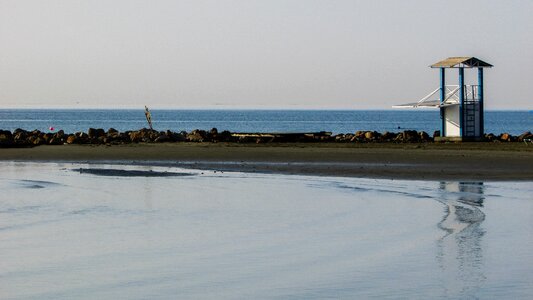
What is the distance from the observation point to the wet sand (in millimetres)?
32250

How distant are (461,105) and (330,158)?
12.1 metres

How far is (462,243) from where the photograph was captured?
52.1 ft

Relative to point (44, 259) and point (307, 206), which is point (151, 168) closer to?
point (307, 206)

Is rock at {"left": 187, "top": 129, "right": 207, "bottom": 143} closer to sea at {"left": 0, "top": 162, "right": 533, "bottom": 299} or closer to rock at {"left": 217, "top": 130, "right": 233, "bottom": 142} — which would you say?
rock at {"left": 217, "top": 130, "right": 233, "bottom": 142}

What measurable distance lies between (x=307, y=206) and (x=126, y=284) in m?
9.89

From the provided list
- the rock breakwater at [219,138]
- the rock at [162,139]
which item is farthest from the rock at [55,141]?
the rock at [162,139]

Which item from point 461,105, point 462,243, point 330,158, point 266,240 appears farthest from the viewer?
point 461,105

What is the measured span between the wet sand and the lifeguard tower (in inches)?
108

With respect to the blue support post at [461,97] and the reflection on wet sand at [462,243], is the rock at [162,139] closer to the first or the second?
the blue support post at [461,97]

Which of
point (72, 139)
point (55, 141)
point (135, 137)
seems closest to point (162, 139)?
point (135, 137)

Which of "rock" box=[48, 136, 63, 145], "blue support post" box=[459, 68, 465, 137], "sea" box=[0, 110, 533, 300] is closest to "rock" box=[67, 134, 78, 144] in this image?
"rock" box=[48, 136, 63, 145]

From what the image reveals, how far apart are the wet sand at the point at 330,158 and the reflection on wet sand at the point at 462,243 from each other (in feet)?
22.1

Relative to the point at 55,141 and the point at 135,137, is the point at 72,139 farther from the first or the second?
the point at 135,137

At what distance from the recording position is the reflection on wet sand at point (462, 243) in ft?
40.7
